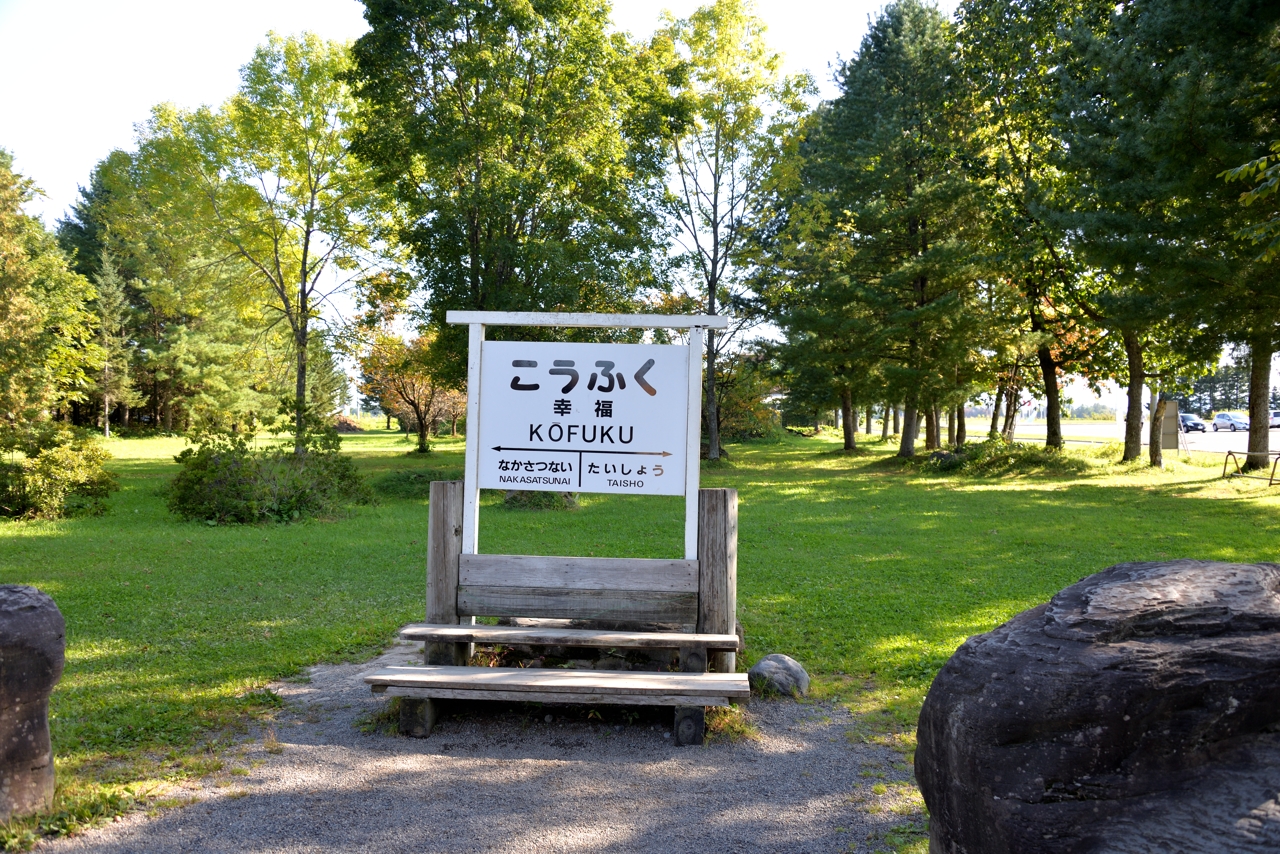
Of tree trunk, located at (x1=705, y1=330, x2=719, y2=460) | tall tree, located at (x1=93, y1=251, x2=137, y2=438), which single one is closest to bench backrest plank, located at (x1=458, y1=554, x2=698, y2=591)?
tree trunk, located at (x1=705, y1=330, x2=719, y2=460)

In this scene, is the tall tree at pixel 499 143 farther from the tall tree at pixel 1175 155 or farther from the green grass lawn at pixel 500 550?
the tall tree at pixel 1175 155

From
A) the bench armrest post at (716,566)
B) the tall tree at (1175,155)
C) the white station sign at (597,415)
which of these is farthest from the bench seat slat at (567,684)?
the tall tree at (1175,155)

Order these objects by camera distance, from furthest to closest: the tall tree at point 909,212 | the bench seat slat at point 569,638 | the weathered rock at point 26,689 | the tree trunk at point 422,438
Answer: the tree trunk at point 422,438 < the tall tree at point 909,212 < the bench seat slat at point 569,638 < the weathered rock at point 26,689

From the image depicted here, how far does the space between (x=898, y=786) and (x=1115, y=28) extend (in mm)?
16897

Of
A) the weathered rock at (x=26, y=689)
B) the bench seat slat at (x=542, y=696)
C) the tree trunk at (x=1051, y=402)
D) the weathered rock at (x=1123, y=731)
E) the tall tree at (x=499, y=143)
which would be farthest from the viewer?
the tree trunk at (x=1051, y=402)

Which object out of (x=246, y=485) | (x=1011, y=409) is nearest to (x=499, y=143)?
(x=246, y=485)

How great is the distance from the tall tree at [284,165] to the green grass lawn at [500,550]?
966cm

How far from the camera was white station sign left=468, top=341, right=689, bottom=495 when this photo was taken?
559 centimetres

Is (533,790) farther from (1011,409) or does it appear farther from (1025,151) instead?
(1011,409)

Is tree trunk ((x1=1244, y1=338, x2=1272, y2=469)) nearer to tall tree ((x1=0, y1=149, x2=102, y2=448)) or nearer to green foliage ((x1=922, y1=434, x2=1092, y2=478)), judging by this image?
green foliage ((x1=922, y1=434, x2=1092, y2=478))

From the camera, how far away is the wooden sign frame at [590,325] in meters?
5.48

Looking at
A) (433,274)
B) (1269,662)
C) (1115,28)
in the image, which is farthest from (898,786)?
(433,274)

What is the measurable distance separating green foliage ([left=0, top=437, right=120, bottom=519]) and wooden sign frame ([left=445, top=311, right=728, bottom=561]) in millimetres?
12208

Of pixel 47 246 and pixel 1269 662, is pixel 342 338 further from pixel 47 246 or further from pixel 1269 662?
pixel 1269 662
